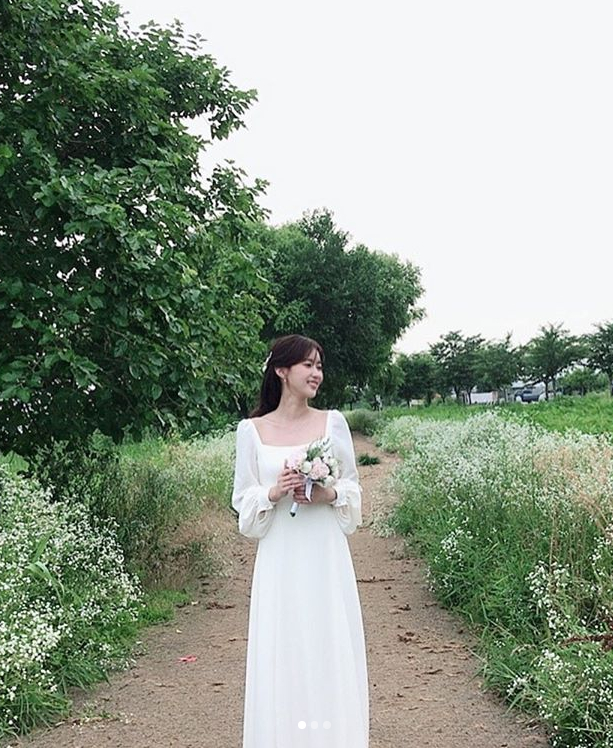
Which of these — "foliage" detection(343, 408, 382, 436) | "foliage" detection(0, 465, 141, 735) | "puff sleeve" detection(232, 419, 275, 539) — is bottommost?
"foliage" detection(0, 465, 141, 735)

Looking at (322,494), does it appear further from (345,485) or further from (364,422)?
(364,422)

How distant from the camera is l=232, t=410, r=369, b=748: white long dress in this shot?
12.5 feet

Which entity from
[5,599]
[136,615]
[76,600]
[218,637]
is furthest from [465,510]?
[5,599]

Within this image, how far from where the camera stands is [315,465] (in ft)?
12.4

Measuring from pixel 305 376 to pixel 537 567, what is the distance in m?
2.76

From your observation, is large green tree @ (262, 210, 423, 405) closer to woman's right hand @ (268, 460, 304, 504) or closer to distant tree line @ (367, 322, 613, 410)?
distant tree line @ (367, 322, 613, 410)

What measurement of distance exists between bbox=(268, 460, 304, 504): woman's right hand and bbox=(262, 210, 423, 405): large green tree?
26.4 meters

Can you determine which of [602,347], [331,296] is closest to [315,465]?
[331,296]

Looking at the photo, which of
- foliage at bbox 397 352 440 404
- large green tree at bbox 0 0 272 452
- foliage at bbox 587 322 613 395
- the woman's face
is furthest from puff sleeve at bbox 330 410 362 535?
foliage at bbox 397 352 440 404

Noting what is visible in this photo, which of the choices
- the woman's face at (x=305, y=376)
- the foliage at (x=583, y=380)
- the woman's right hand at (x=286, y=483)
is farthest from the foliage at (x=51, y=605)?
the foliage at (x=583, y=380)

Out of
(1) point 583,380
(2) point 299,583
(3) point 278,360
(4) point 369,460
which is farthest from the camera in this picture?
(1) point 583,380

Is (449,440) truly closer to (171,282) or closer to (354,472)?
(171,282)

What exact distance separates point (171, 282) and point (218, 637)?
10.5 ft

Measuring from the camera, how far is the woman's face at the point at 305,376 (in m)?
4.09
